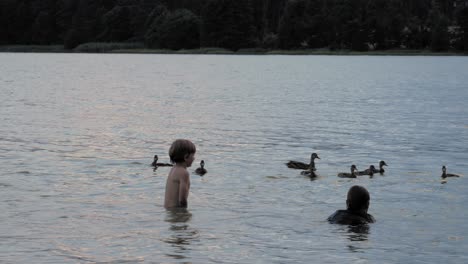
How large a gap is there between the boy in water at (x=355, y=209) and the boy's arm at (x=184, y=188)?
9.01 ft

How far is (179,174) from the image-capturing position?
1562 cm

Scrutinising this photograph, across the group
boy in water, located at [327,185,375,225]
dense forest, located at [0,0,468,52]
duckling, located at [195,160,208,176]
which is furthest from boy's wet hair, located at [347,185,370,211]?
dense forest, located at [0,0,468,52]

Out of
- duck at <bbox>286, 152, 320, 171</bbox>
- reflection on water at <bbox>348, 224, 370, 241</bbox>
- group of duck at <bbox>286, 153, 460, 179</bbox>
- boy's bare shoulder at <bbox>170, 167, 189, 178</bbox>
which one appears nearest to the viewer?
reflection on water at <bbox>348, 224, 370, 241</bbox>

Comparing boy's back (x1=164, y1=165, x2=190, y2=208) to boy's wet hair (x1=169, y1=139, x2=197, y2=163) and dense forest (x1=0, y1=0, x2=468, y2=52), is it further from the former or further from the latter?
dense forest (x1=0, y1=0, x2=468, y2=52)

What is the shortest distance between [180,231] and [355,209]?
315cm

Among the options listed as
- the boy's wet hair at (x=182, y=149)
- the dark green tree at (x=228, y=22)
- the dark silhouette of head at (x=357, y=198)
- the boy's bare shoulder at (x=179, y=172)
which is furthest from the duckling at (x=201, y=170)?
the dark green tree at (x=228, y=22)

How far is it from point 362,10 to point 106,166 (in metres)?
169

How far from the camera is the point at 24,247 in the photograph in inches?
544

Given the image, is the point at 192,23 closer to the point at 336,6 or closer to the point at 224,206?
the point at 336,6

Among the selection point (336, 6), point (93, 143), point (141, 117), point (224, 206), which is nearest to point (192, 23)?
point (336, 6)

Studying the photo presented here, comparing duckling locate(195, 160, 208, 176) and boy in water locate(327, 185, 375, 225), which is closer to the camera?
boy in water locate(327, 185, 375, 225)

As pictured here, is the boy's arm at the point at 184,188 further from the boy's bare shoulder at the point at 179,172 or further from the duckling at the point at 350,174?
the duckling at the point at 350,174

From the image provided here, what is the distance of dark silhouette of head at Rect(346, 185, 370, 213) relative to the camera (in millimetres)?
15414

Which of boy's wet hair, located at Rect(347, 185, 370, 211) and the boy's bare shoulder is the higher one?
the boy's bare shoulder
